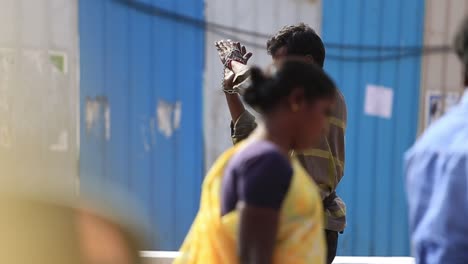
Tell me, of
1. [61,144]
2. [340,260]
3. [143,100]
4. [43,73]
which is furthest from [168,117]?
[340,260]

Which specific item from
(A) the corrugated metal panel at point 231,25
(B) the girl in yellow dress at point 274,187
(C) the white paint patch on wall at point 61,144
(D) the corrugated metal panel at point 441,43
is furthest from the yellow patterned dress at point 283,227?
(D) the corrugated metal panel at point 441,43

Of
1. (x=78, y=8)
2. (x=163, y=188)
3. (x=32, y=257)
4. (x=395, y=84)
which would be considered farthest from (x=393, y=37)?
(x=32, y=257)

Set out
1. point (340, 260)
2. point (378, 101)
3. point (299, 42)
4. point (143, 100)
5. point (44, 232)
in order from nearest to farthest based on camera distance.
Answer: point (44, 232) < point (299, 42) < point (340, 260) < point (143, 100) < point (378, 101)

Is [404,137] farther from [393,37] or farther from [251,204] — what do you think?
[251,204]

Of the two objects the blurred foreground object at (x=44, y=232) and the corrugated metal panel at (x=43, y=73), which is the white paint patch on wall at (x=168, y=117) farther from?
the blurred foreground object at (x=44, y=232)

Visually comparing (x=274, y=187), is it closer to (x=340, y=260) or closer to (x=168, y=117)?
(x=340, y=260)

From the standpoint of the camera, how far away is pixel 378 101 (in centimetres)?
491

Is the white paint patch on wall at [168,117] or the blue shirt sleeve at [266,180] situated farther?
the white paint patch on wall at [168,117]

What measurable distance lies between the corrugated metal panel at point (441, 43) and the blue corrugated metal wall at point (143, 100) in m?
2.00

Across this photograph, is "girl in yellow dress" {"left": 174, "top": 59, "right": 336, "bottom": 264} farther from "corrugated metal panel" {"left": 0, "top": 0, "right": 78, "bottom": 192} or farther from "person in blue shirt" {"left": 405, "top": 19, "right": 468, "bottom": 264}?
"corrugated metal panel" {"left": 0, "top": 0, "right": 78, "bottom": 192}

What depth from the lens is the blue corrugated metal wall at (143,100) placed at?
4.55 metres

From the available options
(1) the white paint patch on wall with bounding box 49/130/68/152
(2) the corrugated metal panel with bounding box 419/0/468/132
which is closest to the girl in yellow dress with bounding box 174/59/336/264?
(1) the white paint patch on wall with bounding box 49/130/68/152

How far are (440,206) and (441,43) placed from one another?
3816mm

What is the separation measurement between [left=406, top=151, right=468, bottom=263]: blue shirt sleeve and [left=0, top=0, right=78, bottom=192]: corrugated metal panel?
3436mm
